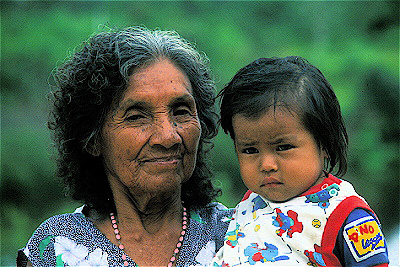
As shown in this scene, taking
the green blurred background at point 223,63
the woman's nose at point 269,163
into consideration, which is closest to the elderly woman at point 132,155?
the woman's nose at point 269,163

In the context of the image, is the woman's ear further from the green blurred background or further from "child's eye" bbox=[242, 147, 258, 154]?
the green blurred background

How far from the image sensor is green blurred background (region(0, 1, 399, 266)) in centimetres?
564

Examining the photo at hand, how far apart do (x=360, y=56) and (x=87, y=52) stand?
4.33m

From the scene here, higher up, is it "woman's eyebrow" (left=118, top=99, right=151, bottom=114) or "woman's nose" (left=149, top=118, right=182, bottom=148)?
A: "woman's eyebrow" (left=118, top=99, right=151, bottom=114)

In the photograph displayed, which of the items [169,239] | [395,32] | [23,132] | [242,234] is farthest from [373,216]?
[395,32]

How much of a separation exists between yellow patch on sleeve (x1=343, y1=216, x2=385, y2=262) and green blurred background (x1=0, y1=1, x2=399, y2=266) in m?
3.54

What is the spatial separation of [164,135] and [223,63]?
3.55 meters

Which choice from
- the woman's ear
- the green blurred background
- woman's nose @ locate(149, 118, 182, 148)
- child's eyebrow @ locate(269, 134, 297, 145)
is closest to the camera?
child's eyebrow @ locate(269, 134, 297, 145)

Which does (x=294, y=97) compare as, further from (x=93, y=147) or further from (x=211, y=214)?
(x=93, y=147)

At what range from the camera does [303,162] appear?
2.00m

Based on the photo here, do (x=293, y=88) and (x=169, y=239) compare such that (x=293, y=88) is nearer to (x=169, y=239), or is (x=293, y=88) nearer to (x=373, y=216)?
(x=373, y=216)

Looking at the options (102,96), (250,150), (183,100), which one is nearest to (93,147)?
(102,96)

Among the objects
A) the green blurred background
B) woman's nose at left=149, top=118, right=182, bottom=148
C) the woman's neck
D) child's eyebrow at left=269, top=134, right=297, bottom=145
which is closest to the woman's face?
woman's nose at left=149, top=118, right=182, bottom=148

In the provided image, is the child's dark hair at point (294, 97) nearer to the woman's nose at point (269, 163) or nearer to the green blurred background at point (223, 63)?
the woman's nose at point (269, 163)
